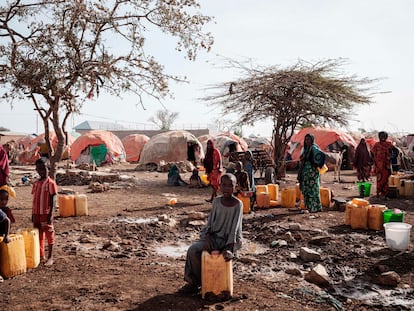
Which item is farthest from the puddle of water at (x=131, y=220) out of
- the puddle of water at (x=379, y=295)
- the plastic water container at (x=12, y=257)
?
the puddle of water at (x=379, y=295)

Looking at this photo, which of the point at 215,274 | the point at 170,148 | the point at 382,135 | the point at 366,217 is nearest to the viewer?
the point at 215,274

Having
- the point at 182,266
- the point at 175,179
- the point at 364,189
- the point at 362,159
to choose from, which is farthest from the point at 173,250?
the point at 362,159

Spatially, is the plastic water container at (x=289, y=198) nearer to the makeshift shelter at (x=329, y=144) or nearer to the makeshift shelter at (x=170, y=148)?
the makeshift shelter at (x=329, y=144)

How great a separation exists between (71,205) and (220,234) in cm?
489

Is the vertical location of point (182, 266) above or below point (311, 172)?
below

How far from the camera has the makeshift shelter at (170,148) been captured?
21.9m

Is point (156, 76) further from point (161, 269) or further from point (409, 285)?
point (409, 285)

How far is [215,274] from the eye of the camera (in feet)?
12.0

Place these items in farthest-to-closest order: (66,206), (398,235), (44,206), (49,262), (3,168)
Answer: (66,206) → (3,168) → (398,235) → (44,206) → (49,262)

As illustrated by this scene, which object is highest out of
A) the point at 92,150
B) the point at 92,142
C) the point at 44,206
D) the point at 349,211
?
the point at 92,142

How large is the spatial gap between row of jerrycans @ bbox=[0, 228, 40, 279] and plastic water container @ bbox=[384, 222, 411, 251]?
4.42 meters

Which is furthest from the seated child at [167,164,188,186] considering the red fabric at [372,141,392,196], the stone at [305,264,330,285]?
the stone at [305,264,330,285]

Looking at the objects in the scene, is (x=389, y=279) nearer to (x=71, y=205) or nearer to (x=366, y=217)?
(x=366, y=217)

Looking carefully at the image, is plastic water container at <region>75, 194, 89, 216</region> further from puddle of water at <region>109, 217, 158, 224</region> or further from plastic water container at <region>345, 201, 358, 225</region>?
plastic water container at <region>345, 201, 358, 225</region>
